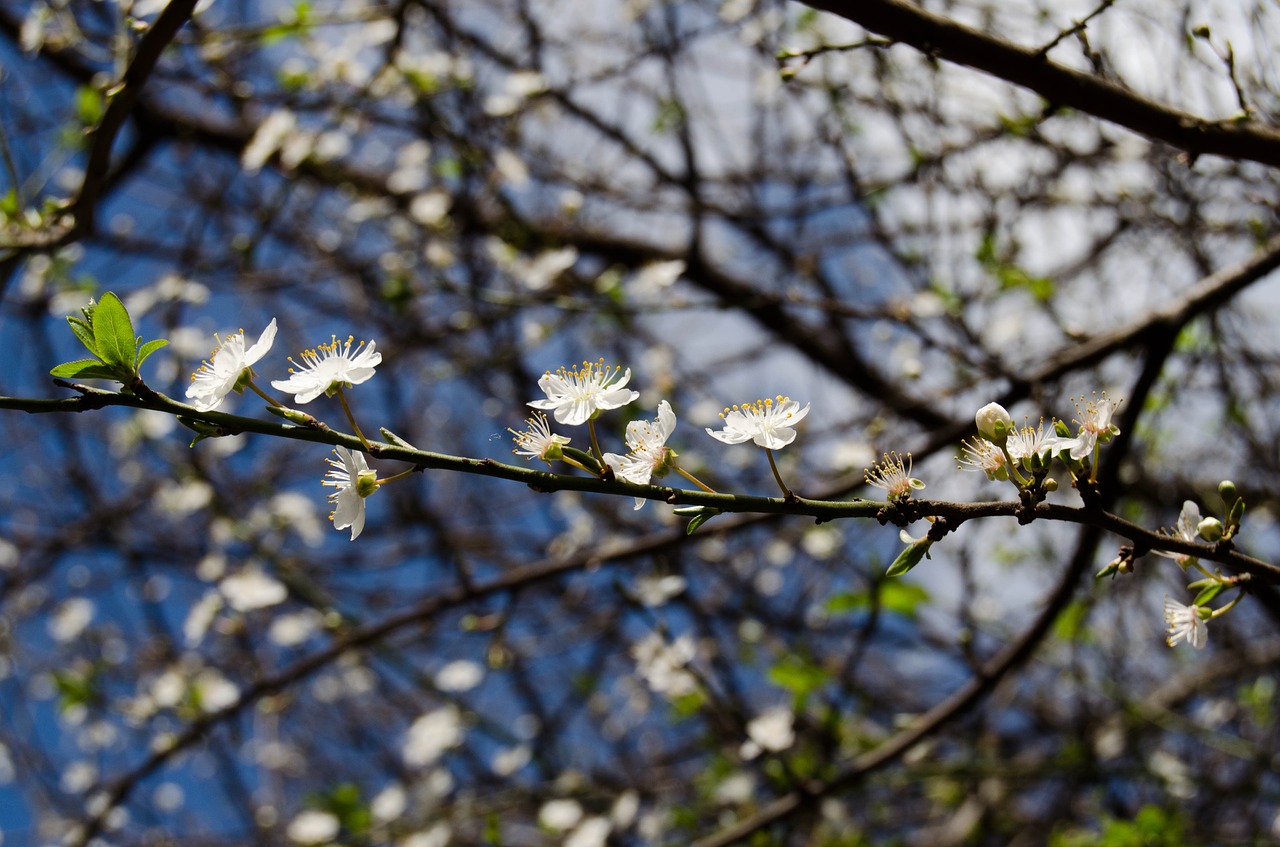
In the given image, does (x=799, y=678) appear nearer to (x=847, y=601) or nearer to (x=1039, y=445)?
(x=847, y=601)

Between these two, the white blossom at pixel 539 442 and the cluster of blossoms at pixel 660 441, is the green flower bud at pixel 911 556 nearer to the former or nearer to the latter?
the cluster of blossoms at pixel 660 441

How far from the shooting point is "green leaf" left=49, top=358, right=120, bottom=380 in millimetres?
1119

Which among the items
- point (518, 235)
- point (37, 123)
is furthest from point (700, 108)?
A: point (37, 123)

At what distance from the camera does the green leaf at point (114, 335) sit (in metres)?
1.10

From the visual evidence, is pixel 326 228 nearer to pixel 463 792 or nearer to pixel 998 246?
pixel 463 792

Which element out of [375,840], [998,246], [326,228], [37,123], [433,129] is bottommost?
[375,840]

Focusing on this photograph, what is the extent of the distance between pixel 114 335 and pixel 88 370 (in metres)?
0.06

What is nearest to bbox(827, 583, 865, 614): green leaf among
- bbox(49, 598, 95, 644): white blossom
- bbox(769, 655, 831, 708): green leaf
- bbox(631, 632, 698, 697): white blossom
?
bbox(769, 655, 831, 708): green leaf

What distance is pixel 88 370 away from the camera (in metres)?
1.13

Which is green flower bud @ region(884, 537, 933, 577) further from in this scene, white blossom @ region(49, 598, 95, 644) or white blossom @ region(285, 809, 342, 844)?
white blossom @ region(49, 598, 95, 644)

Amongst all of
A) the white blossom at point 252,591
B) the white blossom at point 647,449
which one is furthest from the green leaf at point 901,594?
the white blossom at point 252,591

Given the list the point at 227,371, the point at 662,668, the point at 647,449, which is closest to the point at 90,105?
the point at 227,371

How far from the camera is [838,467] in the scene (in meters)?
3.17

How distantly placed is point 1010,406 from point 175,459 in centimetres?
334
